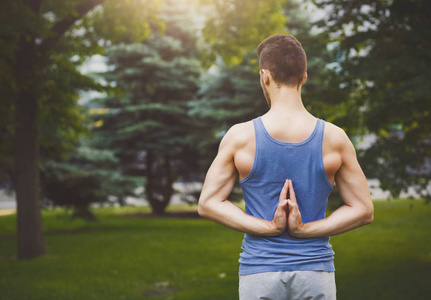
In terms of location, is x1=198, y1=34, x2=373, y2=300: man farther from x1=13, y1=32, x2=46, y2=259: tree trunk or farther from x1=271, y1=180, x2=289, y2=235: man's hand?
x1=13, y1=32, x2=46, y2=259: tree trunk

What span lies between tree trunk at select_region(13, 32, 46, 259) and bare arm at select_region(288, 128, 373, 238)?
10092 mm

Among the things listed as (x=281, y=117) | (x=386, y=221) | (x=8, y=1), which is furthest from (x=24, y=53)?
(x=386, y=221)

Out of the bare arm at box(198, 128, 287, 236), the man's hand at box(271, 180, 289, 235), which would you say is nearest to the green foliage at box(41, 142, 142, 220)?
the bare arm at box(198, 128, 287, 236)

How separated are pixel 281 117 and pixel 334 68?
21.3 feet

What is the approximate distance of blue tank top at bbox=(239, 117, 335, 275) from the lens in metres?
2.30

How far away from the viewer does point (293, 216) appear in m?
2.27

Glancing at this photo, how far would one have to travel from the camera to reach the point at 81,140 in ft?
60.4

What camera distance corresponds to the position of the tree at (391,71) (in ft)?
23.2

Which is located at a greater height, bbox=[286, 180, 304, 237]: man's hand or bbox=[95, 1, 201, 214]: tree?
bbox=[95, 1, 201, 214]: tree

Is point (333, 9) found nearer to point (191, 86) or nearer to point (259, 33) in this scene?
point (259, 33)

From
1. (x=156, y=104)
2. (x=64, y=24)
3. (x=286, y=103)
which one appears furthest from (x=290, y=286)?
(x=156, y=104)

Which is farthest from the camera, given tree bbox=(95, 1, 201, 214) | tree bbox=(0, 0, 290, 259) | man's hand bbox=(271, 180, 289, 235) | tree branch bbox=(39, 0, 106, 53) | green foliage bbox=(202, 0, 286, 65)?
tree bbox=(95, 1, 201, 214)

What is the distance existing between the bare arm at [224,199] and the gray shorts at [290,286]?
191 mm

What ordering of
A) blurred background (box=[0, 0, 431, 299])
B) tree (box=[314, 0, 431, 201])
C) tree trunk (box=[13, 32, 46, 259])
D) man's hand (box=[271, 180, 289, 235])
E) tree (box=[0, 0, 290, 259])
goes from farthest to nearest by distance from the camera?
1. tree trunk (box=[13, 32, 46, 259])
2. tree (box=[0, 0, 290, 259])
3. blurred background (box=[0, 0, 431, 299])
4. tree (box=[314, 0, 431, 201])
5. man's hand (box=[271, 180, 289, 235])
